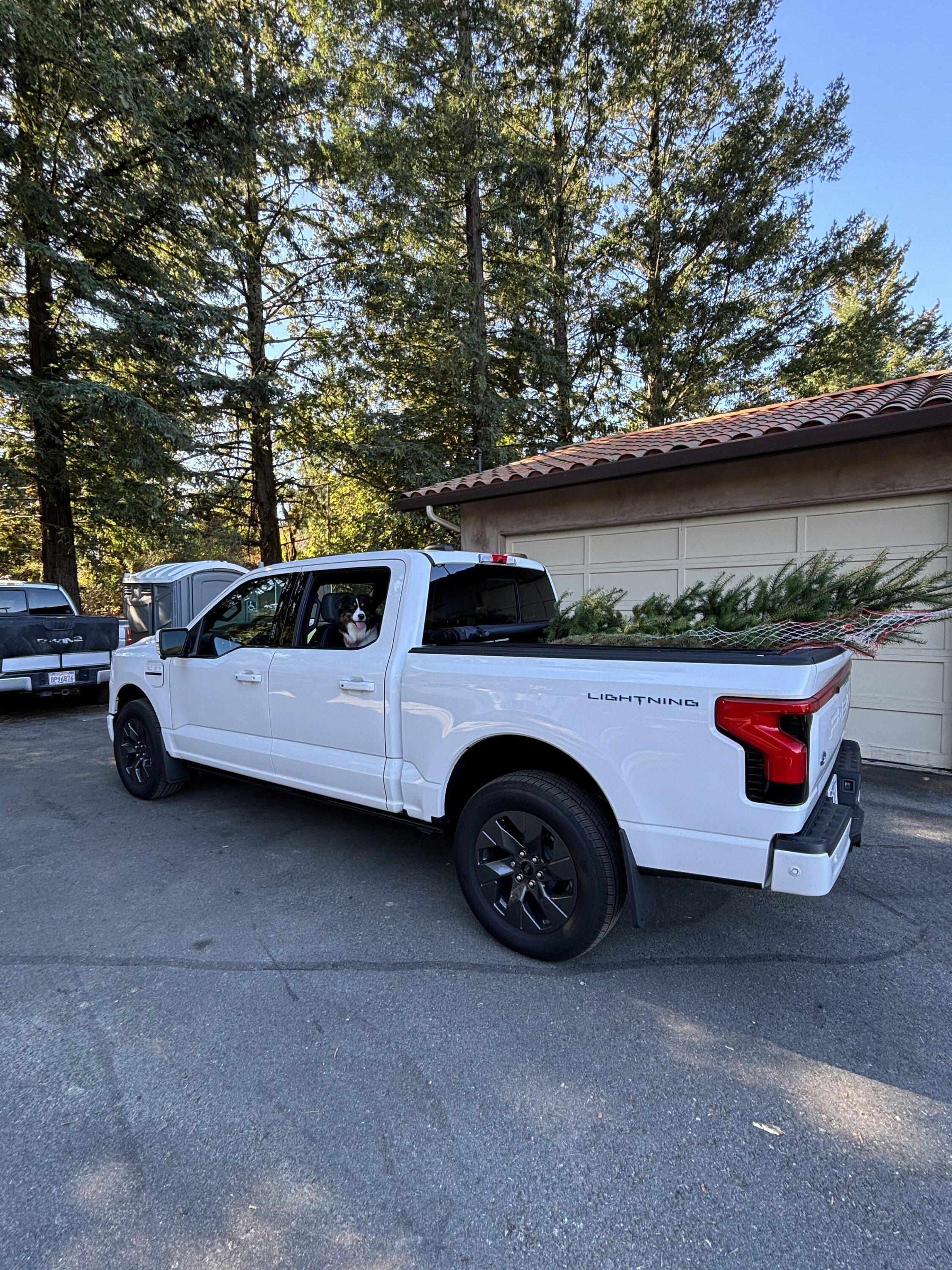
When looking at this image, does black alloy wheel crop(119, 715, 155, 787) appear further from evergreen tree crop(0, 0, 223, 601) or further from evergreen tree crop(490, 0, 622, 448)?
evergreen tree crop(490, 0, 622, 448)

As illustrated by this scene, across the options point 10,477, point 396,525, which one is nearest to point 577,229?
point 396,525

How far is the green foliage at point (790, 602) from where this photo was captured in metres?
2.71

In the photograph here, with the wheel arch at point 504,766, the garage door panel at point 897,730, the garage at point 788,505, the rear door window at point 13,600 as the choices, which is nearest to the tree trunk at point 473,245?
the garage at point 788,505

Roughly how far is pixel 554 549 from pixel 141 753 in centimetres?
511

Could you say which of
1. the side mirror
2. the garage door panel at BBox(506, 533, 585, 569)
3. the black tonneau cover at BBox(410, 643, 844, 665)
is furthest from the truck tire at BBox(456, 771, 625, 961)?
the garage door panel at BBox(506, 533, 585, 569)

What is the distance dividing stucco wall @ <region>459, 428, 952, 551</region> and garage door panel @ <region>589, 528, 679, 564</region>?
163 mm

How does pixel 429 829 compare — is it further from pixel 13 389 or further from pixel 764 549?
pixel 13 389

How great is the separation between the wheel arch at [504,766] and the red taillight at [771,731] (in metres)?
0.59

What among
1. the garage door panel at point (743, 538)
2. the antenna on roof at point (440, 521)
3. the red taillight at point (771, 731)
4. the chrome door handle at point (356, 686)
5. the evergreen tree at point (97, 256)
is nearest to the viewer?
the red taillight at point (771, 731)

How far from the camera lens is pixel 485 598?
12.5 feet

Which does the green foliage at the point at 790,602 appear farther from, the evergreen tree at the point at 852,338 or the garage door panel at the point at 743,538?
the evergreen tree at the point at 852,338

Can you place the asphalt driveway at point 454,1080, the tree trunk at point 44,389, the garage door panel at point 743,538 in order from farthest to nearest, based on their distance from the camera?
the tree trunk at point 44,389, the garage door panel at point 743,538, the asphalt driveway at point 454,1080

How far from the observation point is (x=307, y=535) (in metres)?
20.4

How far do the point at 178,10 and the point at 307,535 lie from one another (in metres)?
12.6
